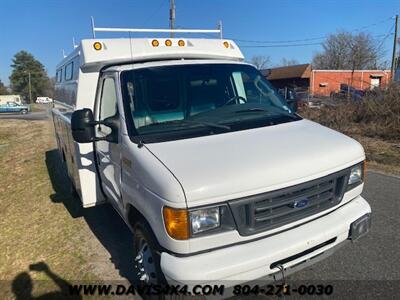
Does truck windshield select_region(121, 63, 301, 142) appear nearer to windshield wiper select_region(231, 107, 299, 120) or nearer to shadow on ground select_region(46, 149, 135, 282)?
windshield wiper select_region(231, 107, 299, 120)

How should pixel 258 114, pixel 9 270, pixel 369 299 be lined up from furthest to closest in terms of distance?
1. pixel 9 270
2. pixel 258 114
3. pixel 369 299

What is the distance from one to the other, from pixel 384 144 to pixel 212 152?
9011 millimetres

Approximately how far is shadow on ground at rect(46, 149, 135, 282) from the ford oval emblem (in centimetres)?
201

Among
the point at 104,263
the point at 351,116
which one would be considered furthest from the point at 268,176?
the point at 351,116

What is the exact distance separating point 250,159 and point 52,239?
3.59 m

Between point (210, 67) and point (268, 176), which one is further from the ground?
point (210, 67)

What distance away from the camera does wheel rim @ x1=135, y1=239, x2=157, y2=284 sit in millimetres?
3145

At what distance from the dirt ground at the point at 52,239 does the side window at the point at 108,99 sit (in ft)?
5.62

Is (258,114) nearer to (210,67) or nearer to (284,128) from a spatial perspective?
(284,128)

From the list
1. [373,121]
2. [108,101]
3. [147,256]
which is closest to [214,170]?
[147,256]

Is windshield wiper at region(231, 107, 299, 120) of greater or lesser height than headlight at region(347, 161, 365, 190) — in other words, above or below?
above

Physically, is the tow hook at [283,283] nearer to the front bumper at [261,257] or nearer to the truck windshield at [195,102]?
the front bumper at [261,257]

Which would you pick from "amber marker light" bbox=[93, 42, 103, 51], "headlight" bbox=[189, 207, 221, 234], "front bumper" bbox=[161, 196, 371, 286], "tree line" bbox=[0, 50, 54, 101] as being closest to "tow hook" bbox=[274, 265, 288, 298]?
"front bumper" bbox=[161, 196, 371, 286]

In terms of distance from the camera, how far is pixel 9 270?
14.7 feet
